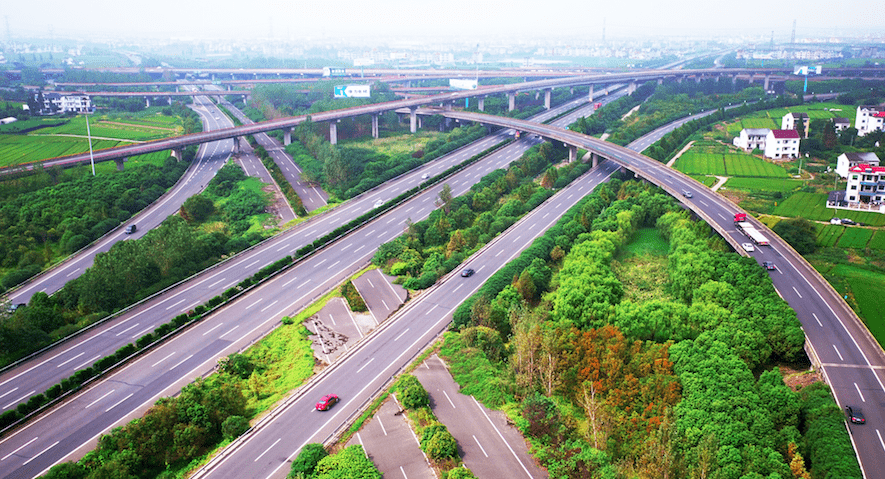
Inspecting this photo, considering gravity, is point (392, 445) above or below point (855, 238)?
below

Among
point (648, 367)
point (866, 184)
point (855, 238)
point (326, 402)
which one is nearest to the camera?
point (326, 402)

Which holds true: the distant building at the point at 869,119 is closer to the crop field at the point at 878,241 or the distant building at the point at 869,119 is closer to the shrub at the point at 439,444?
the crop field at the point at 878,241

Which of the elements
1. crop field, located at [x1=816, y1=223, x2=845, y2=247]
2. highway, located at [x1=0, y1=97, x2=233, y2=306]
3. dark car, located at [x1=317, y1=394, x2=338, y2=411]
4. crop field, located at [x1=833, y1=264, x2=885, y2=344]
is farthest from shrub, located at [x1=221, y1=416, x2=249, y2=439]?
crop field, located at [x1=816, y1=223, x2=845, y2=247]

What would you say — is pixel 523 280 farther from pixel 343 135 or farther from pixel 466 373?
pixel 343 135

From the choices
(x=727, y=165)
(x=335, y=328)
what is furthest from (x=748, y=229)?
(x=335, y=328)

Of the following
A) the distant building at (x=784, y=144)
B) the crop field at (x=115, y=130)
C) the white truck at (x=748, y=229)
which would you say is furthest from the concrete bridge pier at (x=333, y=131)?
the white truck at (x=748, y=229)

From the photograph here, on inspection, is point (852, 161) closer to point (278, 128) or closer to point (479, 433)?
point (479, 433)
